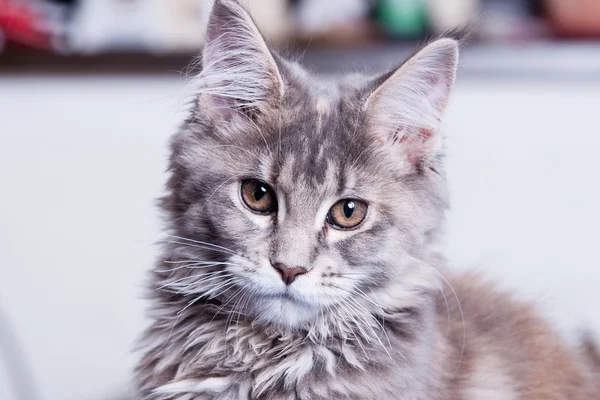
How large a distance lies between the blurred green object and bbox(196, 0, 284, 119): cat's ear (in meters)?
1.40

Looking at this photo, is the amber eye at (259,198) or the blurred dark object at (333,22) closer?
the amber eye at (259,198)

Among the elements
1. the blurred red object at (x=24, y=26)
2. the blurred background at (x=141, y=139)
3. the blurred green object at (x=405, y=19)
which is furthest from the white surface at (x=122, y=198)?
the blurred green object at (x=405, y=19)

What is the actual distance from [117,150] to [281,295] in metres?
1.63

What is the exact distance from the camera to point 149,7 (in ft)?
8.64

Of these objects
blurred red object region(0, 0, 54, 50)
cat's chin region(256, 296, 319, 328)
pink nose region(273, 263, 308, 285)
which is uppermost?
blurred red object region(0, 0, 54, 50)

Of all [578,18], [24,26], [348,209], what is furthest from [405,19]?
[348,209]

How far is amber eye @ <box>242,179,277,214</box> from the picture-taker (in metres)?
1.28

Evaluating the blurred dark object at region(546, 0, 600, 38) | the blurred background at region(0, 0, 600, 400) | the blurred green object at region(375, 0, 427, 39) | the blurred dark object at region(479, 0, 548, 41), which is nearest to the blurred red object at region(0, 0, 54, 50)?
the blurred background at region(0, 0, 600, 400)

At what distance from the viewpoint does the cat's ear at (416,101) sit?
1.25 meters

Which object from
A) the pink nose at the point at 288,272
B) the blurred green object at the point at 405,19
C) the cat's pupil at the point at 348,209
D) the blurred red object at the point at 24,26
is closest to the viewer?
the pink nose at the point at 288,272

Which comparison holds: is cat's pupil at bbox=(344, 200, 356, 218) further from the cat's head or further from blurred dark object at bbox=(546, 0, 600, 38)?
blurred dark object at bbox=(546, 0, 600, 38)

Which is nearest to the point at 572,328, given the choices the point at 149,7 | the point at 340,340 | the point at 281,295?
the point at 340,340

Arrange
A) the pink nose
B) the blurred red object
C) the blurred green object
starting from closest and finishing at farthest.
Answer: the pink nose, the blurred red object, the blurred green object

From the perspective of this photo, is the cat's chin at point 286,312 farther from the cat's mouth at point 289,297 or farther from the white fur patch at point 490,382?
the white fur patch at point 490,382
